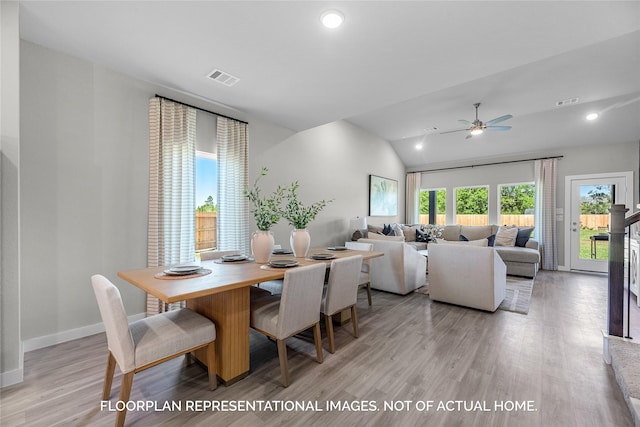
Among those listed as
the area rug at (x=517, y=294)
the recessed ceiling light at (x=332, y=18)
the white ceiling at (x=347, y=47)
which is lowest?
the area rug at (x=517, y=294)

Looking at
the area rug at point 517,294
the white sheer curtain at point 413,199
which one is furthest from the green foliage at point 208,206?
the white sheer curtain at point 413,199

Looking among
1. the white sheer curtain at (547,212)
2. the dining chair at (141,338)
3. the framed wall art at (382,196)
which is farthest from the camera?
the framed wall art at (382,196)

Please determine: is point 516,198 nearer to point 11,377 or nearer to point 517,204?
point 517,204

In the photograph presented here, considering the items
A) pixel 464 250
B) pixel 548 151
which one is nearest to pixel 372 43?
pixel 464 250

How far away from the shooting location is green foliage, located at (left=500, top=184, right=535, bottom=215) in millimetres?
6078

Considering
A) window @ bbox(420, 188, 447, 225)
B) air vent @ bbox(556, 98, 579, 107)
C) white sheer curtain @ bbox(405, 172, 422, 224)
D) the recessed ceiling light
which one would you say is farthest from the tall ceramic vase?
window @ bbox(420, 188, 447, 225)

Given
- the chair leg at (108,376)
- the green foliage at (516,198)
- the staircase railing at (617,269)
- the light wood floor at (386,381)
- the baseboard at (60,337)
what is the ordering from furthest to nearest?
the green foliage at (516,198) → the baseboard at (60,337) → the staircase railing at (617,269) → the chair leg at (108,376) → the light wood floor at (386,381)

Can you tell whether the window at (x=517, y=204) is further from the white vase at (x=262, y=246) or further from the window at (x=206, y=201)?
the window at (x=206, y=201)

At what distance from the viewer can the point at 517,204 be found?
246 inches

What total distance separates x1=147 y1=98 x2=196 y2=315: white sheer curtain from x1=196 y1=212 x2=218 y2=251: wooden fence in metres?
0.22

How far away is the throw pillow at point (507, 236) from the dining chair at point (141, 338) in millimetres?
5989

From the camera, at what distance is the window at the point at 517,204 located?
6082 mm

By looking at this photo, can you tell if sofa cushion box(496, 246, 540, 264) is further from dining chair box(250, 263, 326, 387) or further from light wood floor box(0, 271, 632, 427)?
dining chair box(250, 263, 326, 387)

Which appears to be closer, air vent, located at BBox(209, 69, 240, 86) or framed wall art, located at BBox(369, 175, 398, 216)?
air vent, located at BBox(209, 69, 240, 86)
